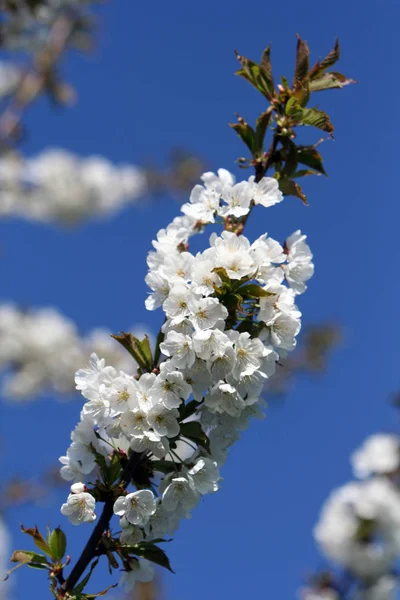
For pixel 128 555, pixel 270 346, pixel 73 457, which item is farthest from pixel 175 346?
pixel 128 555

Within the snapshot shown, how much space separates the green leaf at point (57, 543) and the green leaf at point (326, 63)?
1457 millimetres

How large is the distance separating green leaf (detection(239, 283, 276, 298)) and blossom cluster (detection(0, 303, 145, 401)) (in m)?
9.25

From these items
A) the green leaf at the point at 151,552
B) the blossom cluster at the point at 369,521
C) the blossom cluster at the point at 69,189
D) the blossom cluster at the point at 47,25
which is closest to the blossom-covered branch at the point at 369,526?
the blossom cluster at the point at 369,521

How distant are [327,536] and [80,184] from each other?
26.1ft

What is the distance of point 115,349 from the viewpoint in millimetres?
9641

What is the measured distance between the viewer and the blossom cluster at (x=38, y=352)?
443 inches

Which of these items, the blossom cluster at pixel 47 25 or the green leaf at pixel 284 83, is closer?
the green leaf at pixel 284 83

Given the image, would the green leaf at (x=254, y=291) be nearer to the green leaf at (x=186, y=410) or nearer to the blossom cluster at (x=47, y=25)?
the green leaf at (x=186, y=410)

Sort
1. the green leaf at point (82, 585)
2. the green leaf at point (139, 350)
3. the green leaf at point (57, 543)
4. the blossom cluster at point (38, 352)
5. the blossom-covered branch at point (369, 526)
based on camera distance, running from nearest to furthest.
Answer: the green leaf at point (82, 585), the green leaf at point (57, 543), the green leaf at point (139, 350), the blossom-covered branch at point (369, 526), the blossom cluster at point (38, 352)

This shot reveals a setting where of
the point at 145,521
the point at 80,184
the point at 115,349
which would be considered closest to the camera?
the point at 145,521

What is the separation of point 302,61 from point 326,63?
8 cm

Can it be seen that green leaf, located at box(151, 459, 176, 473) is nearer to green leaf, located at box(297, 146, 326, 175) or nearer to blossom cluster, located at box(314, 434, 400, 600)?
green leaf, located at box(297, 146, 326, 175)

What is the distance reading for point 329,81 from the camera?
1979 mm

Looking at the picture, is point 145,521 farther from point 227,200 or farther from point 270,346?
point 227,200
